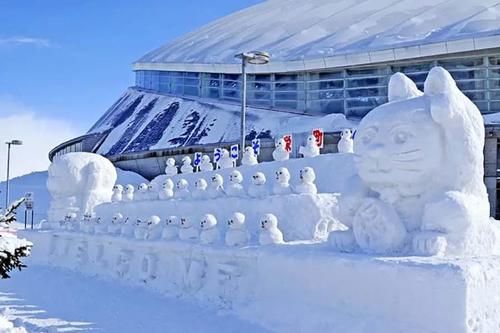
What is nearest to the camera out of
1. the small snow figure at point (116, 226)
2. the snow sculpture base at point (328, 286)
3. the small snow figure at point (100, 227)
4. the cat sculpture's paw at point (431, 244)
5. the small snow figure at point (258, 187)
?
the snow sculpture base at point (328, 286)

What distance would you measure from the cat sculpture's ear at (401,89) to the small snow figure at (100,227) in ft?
20.4

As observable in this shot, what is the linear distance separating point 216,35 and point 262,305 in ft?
82.8

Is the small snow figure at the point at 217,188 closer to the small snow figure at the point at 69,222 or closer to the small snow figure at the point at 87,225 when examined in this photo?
the small snow figure at the point at 87,225

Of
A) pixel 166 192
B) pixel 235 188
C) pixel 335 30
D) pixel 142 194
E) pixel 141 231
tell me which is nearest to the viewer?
pixel 235 188

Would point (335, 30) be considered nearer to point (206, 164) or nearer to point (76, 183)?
point (206, 164)

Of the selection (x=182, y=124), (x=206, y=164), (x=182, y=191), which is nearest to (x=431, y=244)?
(x=182, y=191)

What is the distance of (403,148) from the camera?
4.92 metres

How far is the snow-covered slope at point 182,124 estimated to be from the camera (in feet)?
67.3

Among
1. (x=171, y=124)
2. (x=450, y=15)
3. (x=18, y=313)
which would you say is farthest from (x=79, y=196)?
(x=450, y=15)

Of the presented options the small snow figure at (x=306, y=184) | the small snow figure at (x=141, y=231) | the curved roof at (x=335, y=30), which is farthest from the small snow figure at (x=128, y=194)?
the curved roof at (x=335, y=30)

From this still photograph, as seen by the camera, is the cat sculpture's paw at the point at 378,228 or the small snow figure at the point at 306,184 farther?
the small snow figure at the point at 306,184

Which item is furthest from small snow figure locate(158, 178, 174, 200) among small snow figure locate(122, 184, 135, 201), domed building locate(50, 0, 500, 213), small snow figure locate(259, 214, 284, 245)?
domed building locate(50, 0, 500, 213)

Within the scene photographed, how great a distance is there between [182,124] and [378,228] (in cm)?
1944

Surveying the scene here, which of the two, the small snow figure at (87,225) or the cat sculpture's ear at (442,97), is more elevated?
the cat sculpture's ear at (442,97)
